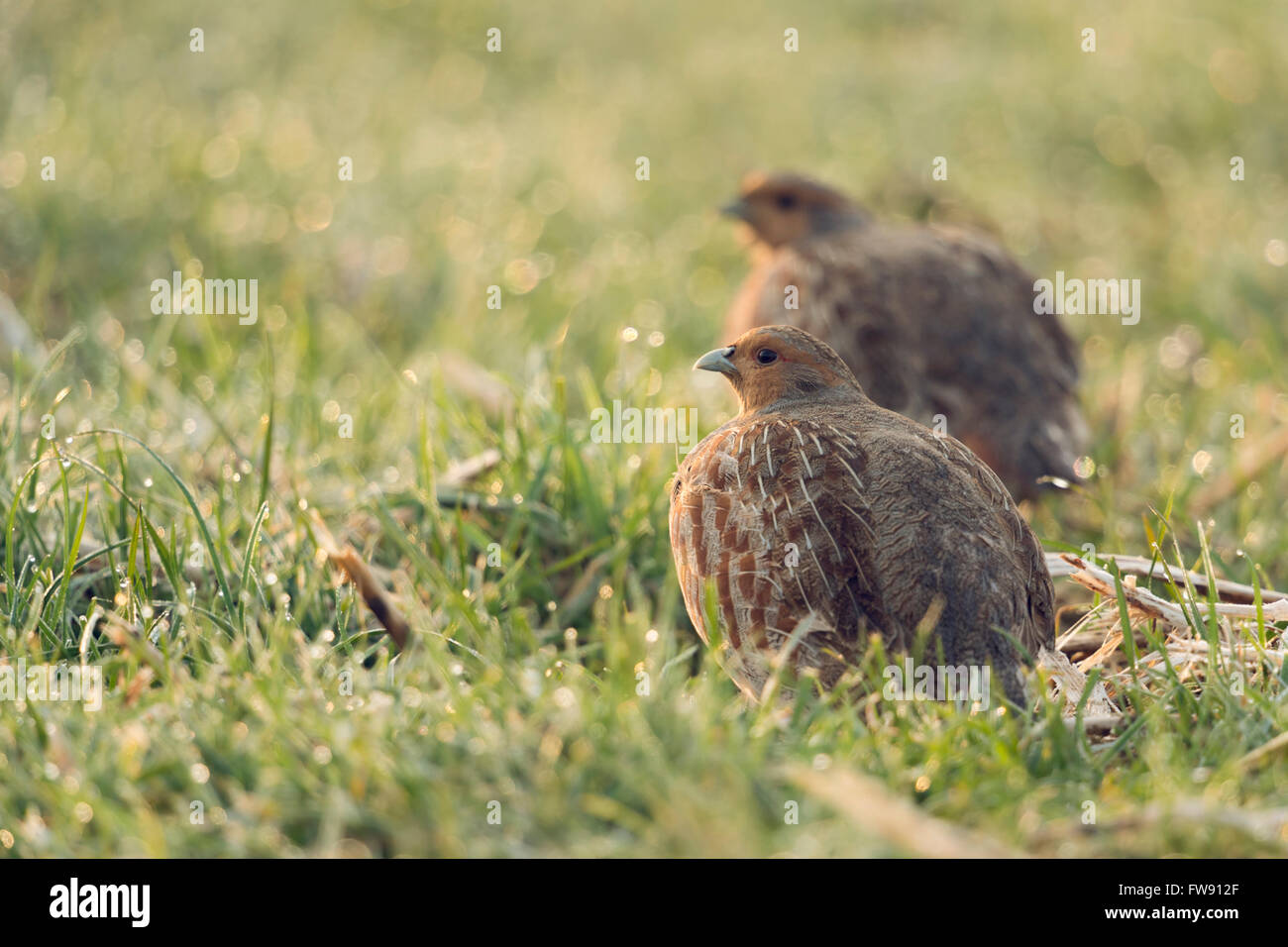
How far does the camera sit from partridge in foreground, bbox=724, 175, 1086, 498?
485 centimetres

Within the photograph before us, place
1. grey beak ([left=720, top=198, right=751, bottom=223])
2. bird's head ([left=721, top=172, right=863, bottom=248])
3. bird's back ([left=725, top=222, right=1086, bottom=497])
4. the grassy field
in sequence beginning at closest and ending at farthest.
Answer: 1. the grassy field
2. bird's back ([left=725, top=222, right=1086, bottom=497])
3. bird's head ([left=721, top=172, right=863, bottom=248])
4. grey beak ([left=720, top=198, right=751, bottom=223])

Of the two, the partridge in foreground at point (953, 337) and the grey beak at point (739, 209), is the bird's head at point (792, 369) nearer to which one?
the partridge in foreground at point (953, 337)

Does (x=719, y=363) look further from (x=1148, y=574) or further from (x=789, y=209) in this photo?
(x=789, y=209)

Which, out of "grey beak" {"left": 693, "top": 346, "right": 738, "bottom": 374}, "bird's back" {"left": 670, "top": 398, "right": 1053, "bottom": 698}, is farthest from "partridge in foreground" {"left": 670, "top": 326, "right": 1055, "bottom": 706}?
"grey beak" {"left": 693, "top": 346, "right": 738, "bottom": 374}

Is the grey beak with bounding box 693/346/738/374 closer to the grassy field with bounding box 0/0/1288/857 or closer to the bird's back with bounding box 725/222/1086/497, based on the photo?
the grassy field with bounding box 0/0/1288/857

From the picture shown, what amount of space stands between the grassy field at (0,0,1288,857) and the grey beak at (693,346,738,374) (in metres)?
0.38

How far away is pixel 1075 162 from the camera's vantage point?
842 centimetres

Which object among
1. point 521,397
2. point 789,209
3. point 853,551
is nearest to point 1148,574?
point 853,551

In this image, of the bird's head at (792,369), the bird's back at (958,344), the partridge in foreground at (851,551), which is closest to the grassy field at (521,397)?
the partridge in foreground at (851,551)

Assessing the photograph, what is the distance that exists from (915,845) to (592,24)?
954cm

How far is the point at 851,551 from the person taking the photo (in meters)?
3.01

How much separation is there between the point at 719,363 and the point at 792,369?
0.26m

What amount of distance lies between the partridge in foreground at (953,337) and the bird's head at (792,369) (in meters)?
1.18
